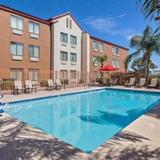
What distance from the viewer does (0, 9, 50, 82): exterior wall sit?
2319 cm

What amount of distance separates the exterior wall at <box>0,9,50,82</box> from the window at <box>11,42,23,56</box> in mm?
471

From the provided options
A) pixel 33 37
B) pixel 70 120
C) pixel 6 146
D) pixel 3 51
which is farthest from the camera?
pixel 33 37

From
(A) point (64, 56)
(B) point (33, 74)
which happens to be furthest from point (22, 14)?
(A) point (64, 56)

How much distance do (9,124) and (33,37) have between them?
20.6 metres

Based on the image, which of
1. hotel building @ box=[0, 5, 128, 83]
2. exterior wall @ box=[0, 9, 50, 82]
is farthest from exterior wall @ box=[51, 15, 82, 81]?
exterior wall @ box=[0, 9, 50, 82]

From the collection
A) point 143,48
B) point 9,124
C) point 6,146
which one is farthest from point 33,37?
point 6,146

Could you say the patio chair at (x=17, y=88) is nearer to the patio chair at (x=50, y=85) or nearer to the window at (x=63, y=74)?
the patio chair at (x=50, y=85)

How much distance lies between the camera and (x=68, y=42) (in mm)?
32188

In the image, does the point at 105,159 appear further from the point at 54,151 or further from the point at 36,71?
the point at 36,71

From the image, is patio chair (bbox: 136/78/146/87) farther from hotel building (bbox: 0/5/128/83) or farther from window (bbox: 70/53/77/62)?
window (bbox: 70/53/77/62)

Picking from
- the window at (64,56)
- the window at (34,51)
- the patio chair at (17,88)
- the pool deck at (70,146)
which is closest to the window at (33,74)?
the window at (34,51)

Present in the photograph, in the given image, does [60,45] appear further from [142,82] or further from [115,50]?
[115,50]

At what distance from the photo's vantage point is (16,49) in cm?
2475

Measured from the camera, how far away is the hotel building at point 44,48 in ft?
78.2
